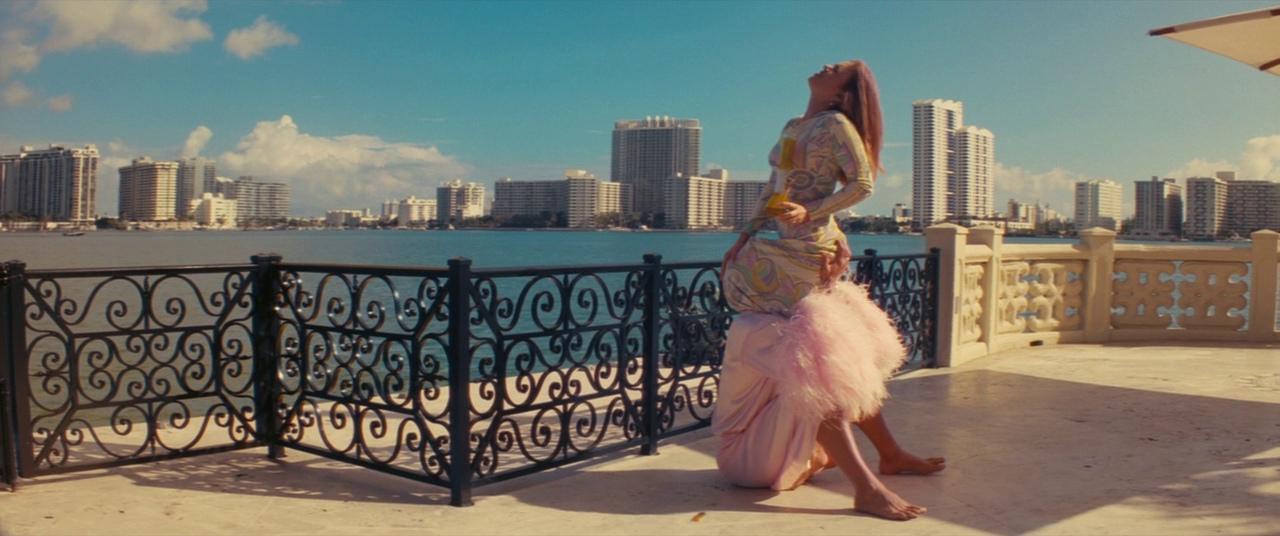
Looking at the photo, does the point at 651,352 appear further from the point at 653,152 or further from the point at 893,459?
the point at 653,152

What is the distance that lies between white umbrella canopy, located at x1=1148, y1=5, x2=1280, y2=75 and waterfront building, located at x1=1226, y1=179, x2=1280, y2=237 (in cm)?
1696

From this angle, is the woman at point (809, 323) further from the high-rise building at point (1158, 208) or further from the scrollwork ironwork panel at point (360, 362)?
the high-rise building at point (1158, 208)

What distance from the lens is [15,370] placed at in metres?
3.90

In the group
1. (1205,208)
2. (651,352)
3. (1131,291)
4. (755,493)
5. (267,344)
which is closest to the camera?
(755,493)

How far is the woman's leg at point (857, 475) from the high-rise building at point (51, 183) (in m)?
61.6

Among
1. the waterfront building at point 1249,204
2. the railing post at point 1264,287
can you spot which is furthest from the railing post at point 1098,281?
the waterfront building at point 1249,204

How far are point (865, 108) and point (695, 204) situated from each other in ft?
280

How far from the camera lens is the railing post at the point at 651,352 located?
4699 millimetres

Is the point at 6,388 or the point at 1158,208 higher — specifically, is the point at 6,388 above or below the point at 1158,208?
below

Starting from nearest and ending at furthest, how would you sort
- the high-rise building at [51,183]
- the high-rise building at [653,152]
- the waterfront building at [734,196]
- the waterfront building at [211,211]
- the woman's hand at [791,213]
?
the woman's hand at [791,213] < the high-rise building at [51,183] < the waterfront building at [734,196] < the waterfront building at [211,211] < the high-rise building at [653,152]

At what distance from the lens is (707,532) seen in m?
3.43

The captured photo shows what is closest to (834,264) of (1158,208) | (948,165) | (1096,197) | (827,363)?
(827,363)

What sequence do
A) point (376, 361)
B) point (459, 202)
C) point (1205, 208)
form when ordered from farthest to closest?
point (459, 202), point (1205, 208), point (376, 361)

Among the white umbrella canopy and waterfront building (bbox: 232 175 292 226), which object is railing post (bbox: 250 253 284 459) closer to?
the white umbrella canopy
